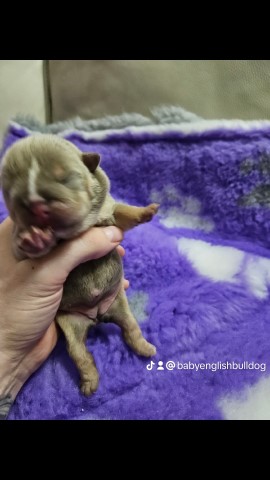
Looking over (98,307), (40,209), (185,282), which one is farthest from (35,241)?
(185,282)

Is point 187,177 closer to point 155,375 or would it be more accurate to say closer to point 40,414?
point 155,375

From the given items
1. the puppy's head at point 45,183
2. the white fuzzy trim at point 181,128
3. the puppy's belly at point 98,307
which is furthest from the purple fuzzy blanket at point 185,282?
the puppy's head at point 45,183

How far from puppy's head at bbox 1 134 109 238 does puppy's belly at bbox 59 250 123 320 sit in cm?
15

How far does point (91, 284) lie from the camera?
A: 3.29ft

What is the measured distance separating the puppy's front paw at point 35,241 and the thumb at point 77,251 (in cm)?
4

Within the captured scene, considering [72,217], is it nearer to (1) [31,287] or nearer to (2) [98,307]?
(1) [31,287]

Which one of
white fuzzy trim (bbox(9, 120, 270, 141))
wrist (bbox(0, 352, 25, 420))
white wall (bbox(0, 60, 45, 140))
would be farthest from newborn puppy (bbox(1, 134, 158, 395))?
white wall (bbox(0, 60, 45, 140))

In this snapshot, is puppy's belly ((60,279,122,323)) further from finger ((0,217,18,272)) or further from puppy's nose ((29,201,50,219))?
puppy's nose ((29,201,50,219))

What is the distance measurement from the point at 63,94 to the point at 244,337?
1170mm

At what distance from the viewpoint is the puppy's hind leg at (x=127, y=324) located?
1.13m

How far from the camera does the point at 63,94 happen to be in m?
1.80

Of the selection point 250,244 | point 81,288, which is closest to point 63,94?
point 250,244

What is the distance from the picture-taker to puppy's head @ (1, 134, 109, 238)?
2.64ft

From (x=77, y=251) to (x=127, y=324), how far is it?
0.31m
